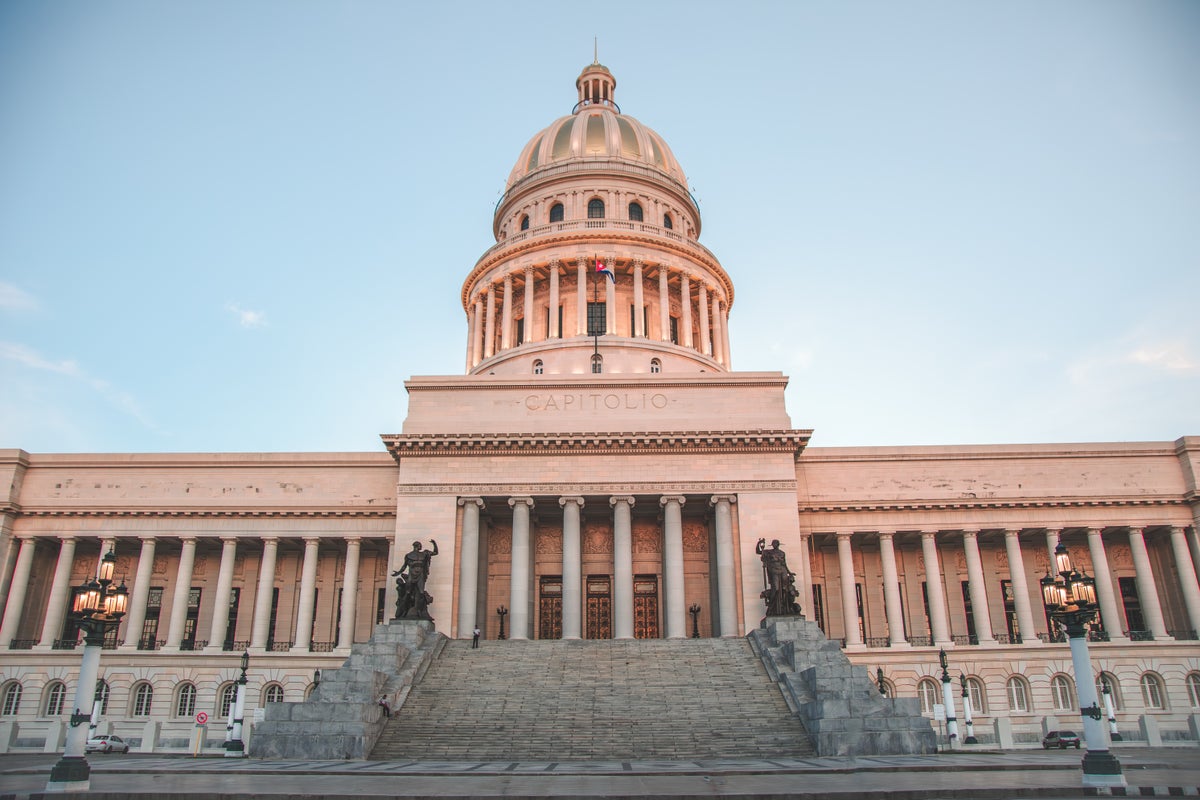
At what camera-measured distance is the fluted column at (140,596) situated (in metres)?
42.2

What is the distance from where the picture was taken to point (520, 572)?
3856 cm

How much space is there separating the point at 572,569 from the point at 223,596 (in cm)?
1784

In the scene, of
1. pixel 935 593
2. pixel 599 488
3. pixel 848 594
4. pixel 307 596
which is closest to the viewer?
pixel 599 488

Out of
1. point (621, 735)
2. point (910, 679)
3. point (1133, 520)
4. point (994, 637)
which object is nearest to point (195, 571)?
point (621, 735)

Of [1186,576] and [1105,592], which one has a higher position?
[1186,576]

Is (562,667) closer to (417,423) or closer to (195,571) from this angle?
(417,423)

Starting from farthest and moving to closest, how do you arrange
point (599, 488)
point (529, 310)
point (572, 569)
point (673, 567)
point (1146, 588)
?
point (529, 310) → point (1146, 588) → point (599, 488) → point (572, 569) → point (673, 567)

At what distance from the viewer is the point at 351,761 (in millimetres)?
23312

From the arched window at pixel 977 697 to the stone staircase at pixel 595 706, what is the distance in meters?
14.3

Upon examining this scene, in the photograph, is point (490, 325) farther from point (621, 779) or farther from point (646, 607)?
point (621, 779)

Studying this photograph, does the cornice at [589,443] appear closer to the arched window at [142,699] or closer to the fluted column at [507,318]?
the fluted column at [507,318]

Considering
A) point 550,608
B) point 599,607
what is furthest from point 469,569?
point 599,607

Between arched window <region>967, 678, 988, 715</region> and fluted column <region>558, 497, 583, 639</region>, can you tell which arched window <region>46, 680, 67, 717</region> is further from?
arched window <region>967, 678, 988, 715</region>

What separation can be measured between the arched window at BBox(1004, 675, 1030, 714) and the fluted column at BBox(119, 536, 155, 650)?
4137 cm
